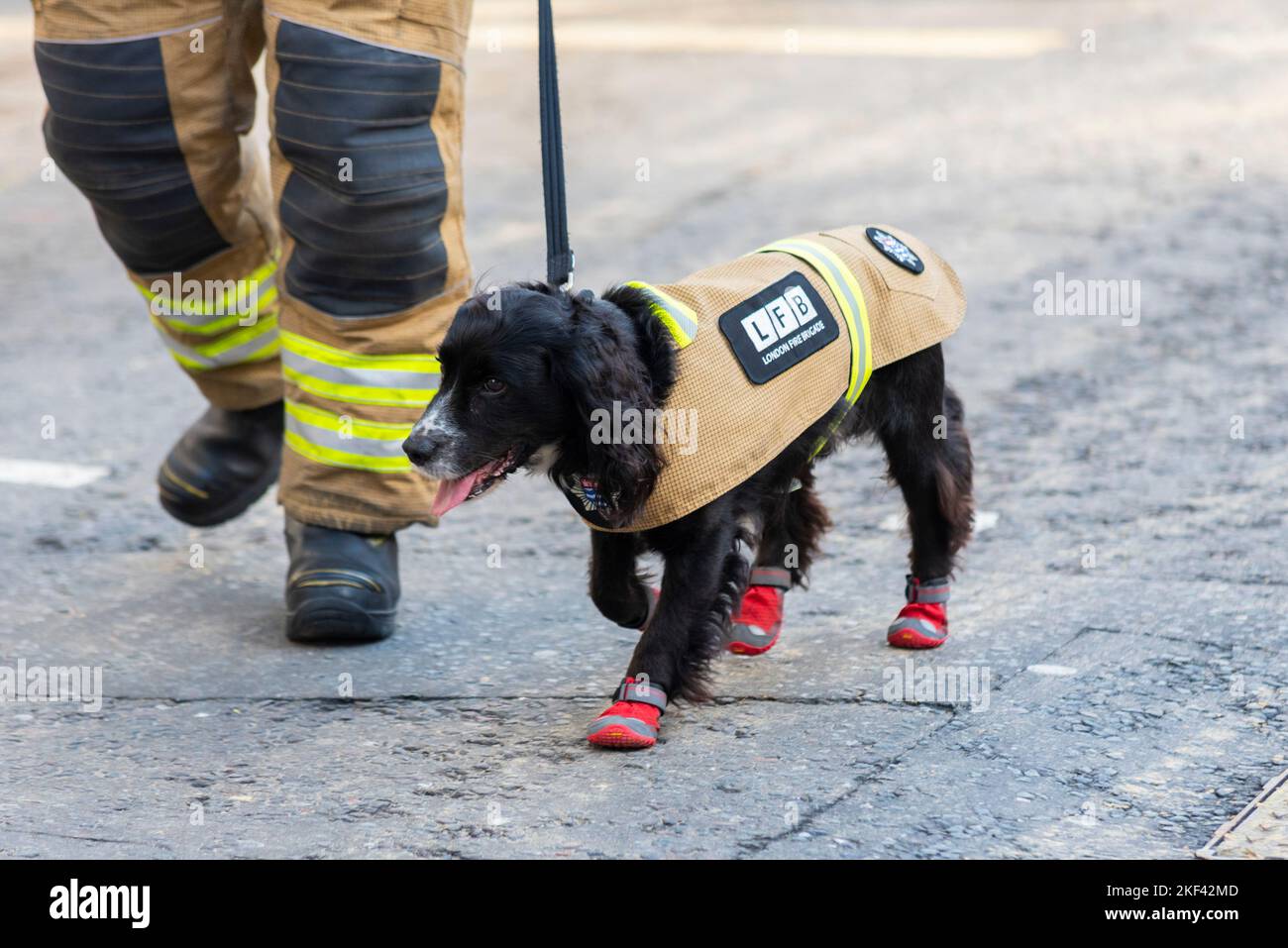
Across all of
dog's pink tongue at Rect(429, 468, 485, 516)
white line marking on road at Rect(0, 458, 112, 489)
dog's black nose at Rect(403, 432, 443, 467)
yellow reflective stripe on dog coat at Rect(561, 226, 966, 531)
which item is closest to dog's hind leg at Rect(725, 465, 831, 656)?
yellow reflective stripe on dog coat at Rect(561, 226, 966, 531)

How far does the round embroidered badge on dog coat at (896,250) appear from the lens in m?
3.40

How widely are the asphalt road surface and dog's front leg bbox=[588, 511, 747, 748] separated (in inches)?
3.7

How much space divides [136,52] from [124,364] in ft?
7.87

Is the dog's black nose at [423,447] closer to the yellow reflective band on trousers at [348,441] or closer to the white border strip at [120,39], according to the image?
the yellow reflective band on trousers at [348,441]

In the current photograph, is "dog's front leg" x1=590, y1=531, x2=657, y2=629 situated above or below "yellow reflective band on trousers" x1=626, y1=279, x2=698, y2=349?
below

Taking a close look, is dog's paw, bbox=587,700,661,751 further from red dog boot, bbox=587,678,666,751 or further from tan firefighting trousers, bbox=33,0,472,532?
tan firefighting trousers, bbox=33,0,472,532

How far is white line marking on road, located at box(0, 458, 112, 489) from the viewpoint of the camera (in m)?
4.65

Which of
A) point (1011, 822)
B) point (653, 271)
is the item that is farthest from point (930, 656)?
point (653, 271)

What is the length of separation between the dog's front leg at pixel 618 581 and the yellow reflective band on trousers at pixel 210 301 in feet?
3.86

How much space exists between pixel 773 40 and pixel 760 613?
23.0 ft

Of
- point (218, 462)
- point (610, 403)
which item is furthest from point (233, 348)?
point (610, 403)

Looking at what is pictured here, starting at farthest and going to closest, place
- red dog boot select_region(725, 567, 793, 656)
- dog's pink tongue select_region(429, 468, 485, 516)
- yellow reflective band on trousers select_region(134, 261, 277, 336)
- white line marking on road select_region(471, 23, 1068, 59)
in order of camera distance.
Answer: white line marking on road select_region(471, 23, 1068, 59), yellow reflective band on trousers select_region(134, 261, 277, 336), red dog boot select_region(725, 567, 793, 656), dog's pink tongue select_region(429, 468, 485, 516)
